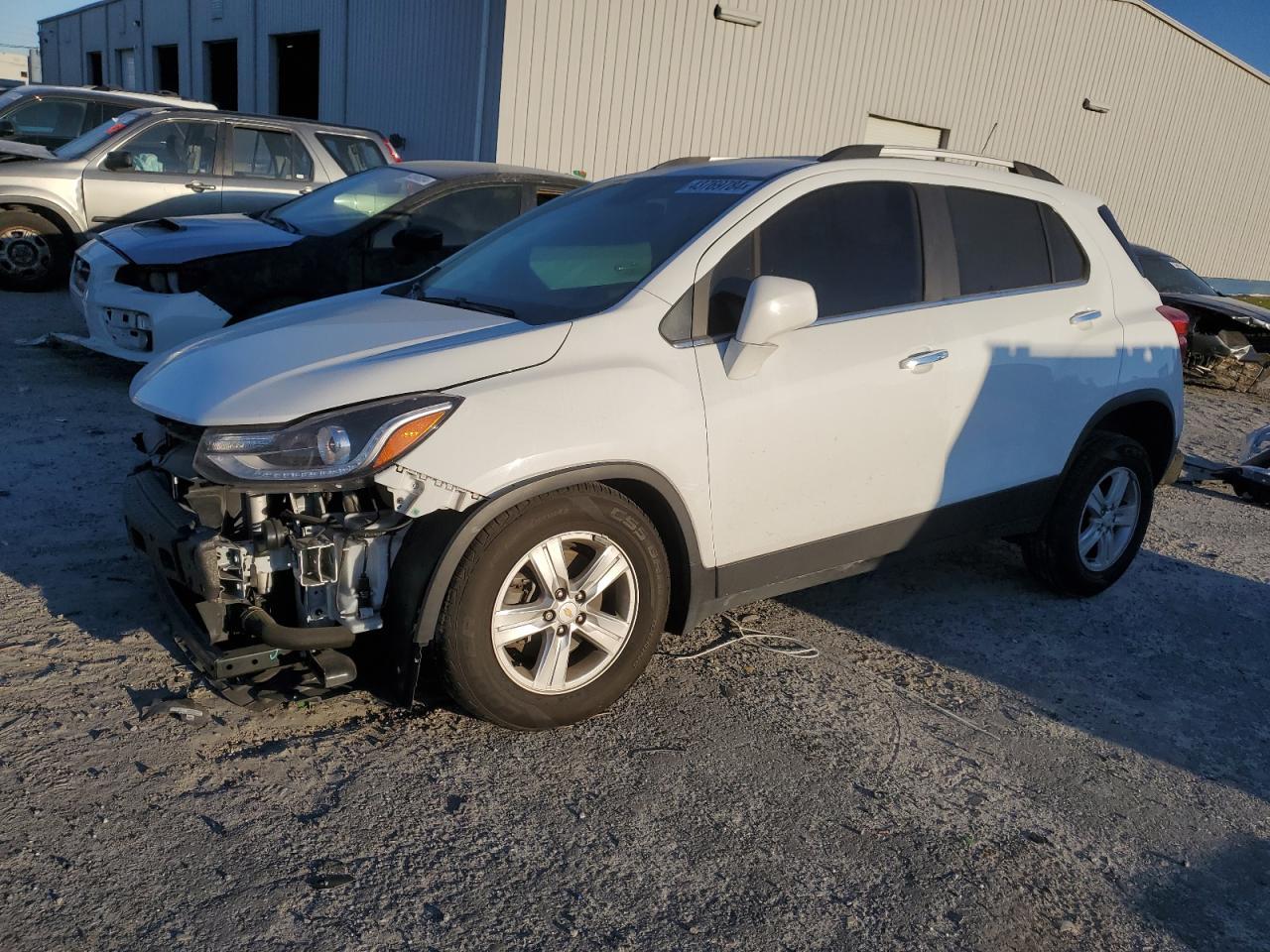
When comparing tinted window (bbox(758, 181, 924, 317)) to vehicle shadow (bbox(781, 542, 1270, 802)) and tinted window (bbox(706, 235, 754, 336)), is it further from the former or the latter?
vehicle shadow (bbox(781, 542, 1270, 802))

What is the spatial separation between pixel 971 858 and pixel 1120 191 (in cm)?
2181

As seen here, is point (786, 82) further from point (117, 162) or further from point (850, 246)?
point (850, 246)

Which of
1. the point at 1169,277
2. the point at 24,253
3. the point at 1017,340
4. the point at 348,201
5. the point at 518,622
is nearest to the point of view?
the point at 518,622

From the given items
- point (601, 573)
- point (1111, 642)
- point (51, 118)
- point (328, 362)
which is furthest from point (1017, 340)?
point (51, 118)

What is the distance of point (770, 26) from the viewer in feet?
50.7

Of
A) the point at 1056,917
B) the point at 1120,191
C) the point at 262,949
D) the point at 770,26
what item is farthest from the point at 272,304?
the point at 1120,191

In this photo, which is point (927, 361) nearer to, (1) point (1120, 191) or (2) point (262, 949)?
(2) point (262, 949)

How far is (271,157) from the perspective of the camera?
35.1 ft

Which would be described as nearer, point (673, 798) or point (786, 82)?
point (673, 798)

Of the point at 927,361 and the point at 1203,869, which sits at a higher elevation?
the point at 927,361

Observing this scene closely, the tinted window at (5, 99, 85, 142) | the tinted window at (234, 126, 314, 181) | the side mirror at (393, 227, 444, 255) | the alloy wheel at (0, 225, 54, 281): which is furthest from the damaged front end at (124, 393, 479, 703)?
the tinted window at (5, 99, 85, 142)

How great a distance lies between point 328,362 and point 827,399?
5.55 feet

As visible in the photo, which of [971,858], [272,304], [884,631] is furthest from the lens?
[272,304]

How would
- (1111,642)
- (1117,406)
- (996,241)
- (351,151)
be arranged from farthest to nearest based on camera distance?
(351,151) < (1117,406) < (1111,642) < (996,241)
